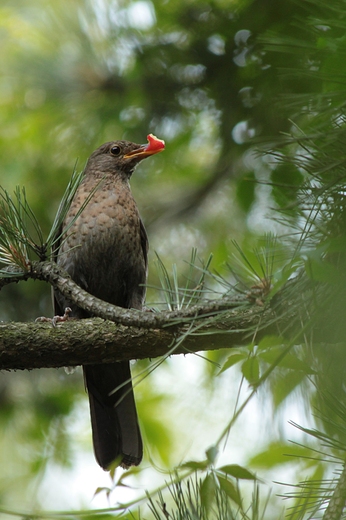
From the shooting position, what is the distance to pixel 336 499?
5.90 ft

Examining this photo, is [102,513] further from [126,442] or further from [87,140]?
[87,140]

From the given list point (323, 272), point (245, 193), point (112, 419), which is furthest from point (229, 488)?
point (245, 193)

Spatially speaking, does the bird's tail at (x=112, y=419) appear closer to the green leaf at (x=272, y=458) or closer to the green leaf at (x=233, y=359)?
the green leaf at (x=272, y=458)

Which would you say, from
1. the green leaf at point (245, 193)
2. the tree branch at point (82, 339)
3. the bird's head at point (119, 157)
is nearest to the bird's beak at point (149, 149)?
the bird's head at point (119, 157)

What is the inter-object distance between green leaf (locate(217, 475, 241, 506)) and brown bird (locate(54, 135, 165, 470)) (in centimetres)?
212

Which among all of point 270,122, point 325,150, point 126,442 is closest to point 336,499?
point 325,150

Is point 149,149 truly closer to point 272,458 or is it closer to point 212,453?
point 272,458

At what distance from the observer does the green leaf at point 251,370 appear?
1857mm

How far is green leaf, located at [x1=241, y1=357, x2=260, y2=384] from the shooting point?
1857mm

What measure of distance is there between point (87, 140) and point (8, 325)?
8.92ft

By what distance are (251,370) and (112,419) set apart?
97.6 inches

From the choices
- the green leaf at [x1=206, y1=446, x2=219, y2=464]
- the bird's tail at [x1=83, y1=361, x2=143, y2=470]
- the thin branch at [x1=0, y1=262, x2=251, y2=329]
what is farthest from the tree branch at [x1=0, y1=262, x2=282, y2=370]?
the bird's tail at [x1=83, y1=361, x2=143, y2=470]

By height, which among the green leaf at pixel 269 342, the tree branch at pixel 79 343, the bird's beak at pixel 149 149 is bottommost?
the green leaf at pixel 269 342

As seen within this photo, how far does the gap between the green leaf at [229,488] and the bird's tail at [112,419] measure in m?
2.12
